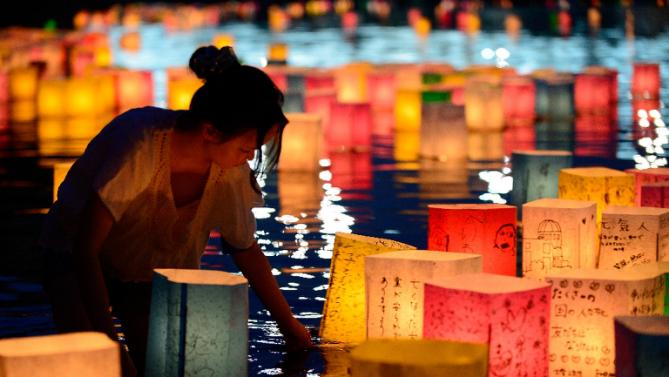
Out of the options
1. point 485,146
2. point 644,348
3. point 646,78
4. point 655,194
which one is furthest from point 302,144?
point 646,78

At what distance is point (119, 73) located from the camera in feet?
57.3

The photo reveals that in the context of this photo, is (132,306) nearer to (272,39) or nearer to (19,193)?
(19,193)

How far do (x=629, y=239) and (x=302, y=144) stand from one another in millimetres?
5446

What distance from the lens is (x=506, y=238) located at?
677cm

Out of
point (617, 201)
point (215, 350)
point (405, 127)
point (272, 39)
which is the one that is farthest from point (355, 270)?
point (272, 39)

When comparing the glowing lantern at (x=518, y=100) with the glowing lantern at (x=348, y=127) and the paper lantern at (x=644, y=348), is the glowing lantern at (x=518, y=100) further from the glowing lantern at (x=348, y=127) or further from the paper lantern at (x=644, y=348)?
the paper lantern at (x=644, y=348)

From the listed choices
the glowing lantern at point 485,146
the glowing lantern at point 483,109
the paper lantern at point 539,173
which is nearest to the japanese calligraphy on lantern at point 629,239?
the paper lantern at point 539,173

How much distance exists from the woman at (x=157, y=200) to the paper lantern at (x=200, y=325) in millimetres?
251

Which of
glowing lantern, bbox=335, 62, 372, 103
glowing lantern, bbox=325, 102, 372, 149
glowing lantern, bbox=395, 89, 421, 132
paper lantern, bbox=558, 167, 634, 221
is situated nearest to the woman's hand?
paper lantern, bbox=558, 167, 634, 221

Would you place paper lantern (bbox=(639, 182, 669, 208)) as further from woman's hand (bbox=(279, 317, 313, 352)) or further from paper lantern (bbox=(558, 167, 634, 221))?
woman's hand (bbox=(279, 317, 313, 352))

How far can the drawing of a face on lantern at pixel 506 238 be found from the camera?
6.74 m

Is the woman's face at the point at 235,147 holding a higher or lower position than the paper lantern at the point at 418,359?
higher

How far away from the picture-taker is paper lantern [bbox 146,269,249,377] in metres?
4.66

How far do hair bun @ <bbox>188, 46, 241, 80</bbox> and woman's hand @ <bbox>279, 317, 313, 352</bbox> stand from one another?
1188 mm
